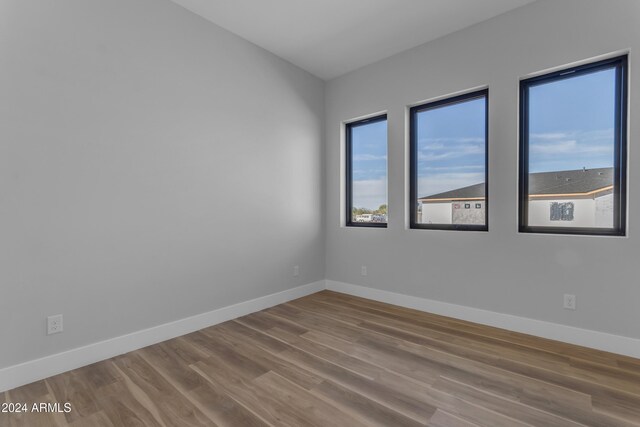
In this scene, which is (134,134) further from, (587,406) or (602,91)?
(602,91)

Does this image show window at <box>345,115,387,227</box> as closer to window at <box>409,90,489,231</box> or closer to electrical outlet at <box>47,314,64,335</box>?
window at <box>409,90,489,231</box>

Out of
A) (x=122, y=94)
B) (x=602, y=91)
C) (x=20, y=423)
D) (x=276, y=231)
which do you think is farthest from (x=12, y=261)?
(x=602, y=91)

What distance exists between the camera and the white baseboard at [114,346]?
1.88 meters

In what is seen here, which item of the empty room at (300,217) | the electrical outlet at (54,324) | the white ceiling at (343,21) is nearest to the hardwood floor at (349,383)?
the empty room at (300,217)

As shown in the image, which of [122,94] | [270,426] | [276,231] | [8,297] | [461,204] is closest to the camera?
[270,426]

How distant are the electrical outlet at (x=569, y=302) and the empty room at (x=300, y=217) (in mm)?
32

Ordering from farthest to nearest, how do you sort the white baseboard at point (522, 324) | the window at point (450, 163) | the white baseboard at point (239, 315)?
the window at point (450, 163) < the white baseboard at point (522, 324) < the white baseboard at point (239, 315)

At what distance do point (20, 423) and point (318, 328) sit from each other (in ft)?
6.46

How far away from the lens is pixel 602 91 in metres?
2.38

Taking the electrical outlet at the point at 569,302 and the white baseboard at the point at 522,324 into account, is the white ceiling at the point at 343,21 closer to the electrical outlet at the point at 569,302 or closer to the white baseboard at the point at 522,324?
the electrical outlet at the point at 569,302

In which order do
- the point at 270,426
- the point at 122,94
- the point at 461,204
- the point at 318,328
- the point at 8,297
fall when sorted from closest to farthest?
the point at 270,426 < the point at 8,297 < the point at 122,94 < the point at 318,328 < the point at 461,204

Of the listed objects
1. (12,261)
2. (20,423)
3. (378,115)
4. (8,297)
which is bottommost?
(20,423)

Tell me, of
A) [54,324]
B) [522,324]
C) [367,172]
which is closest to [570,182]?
[522,324]

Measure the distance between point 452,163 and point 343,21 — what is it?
1789mm
